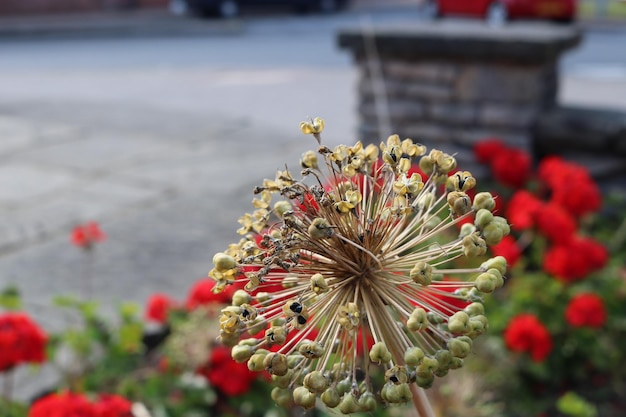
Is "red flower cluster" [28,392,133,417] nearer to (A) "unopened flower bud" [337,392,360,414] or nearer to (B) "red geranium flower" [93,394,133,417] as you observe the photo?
(B) "red geranium flower" [93,394,133,417]

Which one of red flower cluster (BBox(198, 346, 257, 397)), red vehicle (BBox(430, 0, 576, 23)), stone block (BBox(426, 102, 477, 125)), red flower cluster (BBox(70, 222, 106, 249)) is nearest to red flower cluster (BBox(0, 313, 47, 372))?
red flower cluster (BBox(198, 346, 257, 397))

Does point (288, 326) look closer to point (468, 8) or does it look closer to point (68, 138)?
point (68, 138)

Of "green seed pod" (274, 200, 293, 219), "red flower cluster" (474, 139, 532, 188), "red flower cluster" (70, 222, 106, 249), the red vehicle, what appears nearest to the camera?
"green seed pod" (274, 200, 293, 219)

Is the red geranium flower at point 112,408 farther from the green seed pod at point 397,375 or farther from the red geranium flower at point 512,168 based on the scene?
the red geranium flower at point 512,168

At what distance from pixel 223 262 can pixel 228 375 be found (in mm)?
1742

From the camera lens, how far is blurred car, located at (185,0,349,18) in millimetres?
17391

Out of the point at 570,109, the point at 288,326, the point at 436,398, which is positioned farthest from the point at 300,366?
the point at 570,109

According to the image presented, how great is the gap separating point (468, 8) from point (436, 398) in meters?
11.7

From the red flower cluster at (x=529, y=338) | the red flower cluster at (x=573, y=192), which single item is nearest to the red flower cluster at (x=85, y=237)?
the red flower cluster at (x=529, y=338)

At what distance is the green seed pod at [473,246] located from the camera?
0.72 metres

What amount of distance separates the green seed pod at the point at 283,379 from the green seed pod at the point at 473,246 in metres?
0.20

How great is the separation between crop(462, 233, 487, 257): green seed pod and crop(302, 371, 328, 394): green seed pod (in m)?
0.18

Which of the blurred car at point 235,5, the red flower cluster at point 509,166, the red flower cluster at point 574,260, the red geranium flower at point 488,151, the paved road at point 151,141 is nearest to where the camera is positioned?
the red flower cluster at point 574,260

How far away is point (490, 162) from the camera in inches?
151
